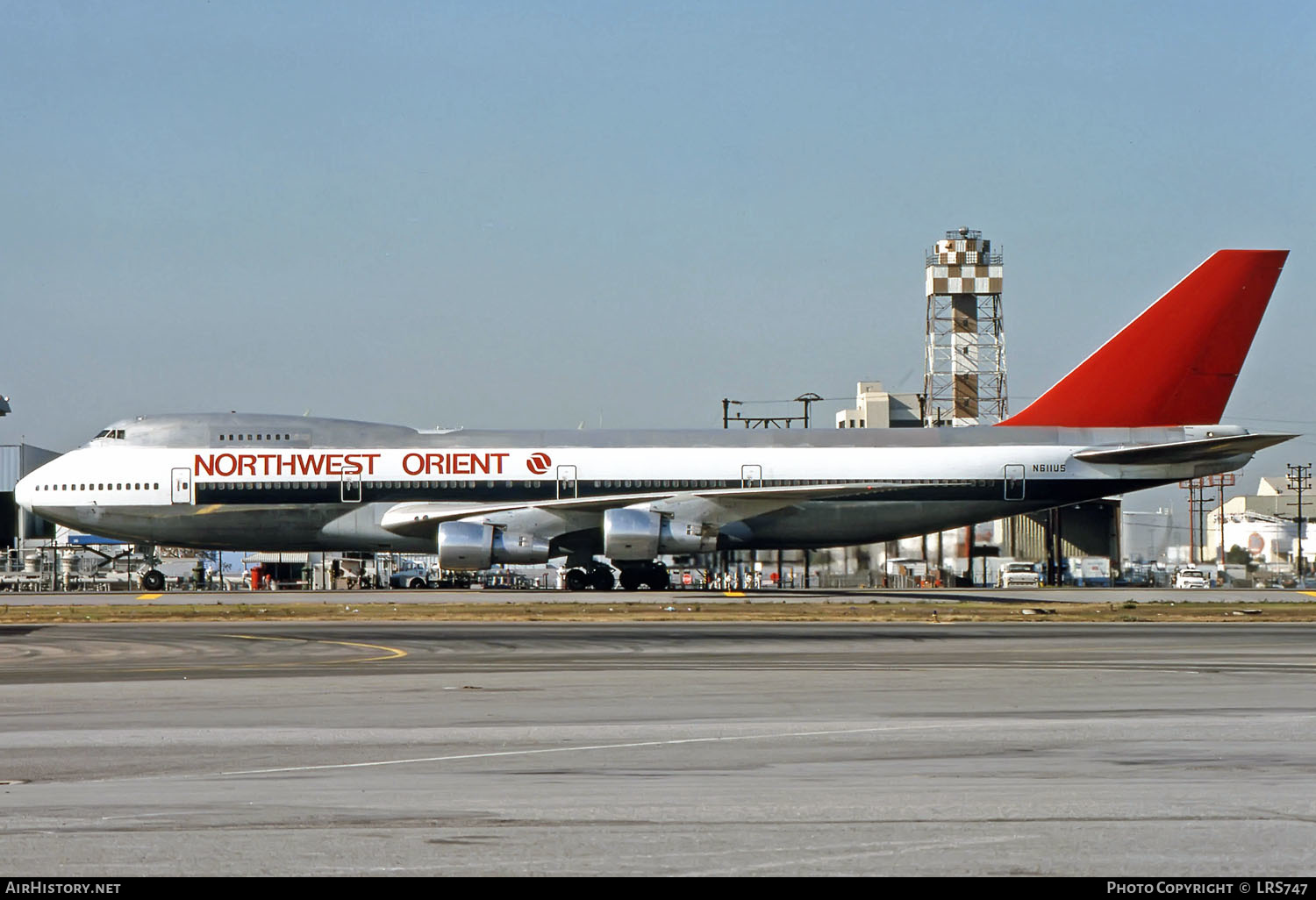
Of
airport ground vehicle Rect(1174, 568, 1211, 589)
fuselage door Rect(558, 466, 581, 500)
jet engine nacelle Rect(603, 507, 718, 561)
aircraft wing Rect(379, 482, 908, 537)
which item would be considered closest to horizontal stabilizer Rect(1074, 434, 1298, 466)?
aircraft wing Rect(379, 482, 908, 537)

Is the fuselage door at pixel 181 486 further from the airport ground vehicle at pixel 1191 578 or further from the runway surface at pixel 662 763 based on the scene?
the airport ground vehicle at pixel 1191 578

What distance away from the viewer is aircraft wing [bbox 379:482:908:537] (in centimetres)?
3953

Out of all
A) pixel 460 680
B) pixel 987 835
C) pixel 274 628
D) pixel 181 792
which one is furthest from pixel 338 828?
pixel 274 628

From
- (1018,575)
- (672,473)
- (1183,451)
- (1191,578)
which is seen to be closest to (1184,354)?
(1183,451)

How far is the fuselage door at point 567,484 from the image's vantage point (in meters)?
40.8

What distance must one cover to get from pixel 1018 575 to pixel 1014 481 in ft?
65.6

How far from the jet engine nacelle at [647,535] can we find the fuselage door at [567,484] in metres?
1.46

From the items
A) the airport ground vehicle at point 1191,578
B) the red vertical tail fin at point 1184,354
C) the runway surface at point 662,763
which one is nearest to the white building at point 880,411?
the airport ground vehicle at point 1191,578

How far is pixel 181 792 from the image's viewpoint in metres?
8.97

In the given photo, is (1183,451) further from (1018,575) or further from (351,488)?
(351,488)

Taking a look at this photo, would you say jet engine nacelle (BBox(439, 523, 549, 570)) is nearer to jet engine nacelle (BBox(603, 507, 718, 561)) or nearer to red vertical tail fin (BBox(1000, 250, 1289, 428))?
jet engine nacelle (BBox(603, 507, 718, 561))

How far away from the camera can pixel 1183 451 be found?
38688 mm

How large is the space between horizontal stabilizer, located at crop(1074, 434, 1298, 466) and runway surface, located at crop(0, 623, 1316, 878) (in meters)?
18.8

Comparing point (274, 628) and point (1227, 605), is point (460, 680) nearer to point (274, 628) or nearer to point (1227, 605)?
point (274, 628)
